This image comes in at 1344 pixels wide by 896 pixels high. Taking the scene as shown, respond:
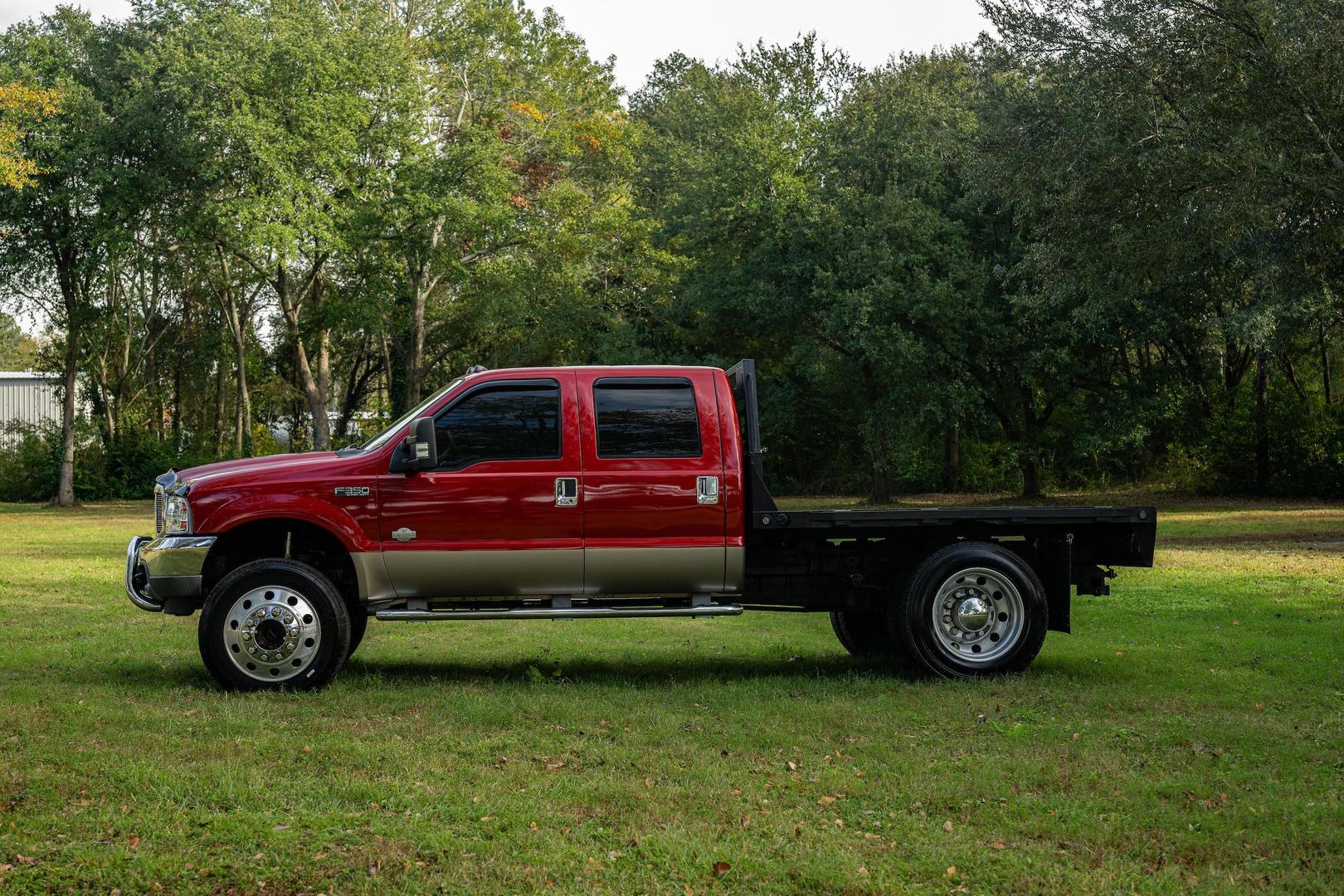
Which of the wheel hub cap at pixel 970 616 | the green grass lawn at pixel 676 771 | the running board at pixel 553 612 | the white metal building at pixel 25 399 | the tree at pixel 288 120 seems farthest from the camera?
the white metal building at pixel 25 399

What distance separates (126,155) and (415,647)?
32.7 meters

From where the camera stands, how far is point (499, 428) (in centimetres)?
939

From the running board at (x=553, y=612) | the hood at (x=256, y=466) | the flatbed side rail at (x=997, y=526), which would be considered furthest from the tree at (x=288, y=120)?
the flatbed side rail at (x=997, y=526)

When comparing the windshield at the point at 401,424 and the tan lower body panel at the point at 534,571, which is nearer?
the tan lower body panel at the point at 534,571

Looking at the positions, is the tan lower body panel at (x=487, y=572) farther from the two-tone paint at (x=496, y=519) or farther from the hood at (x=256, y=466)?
the hood at (x=256, y=466)

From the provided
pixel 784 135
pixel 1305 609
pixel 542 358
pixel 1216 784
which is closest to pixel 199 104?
pixel 542 358

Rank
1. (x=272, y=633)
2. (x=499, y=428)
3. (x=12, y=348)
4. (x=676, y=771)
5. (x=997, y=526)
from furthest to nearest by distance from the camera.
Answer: (x=12, y=348) → (x=997, y=526) → (x=499, y=428) → (x=272, y=633) → (x=676, y=771)

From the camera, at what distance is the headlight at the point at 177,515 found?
912 centimetres

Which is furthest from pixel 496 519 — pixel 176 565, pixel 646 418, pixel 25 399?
pixel 25 399

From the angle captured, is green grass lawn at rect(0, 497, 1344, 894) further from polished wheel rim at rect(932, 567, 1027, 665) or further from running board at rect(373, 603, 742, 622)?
running board at rect(373, 603, 742, 622)

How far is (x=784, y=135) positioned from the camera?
132ft

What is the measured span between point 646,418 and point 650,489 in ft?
1.76

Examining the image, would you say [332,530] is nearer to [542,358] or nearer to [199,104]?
[199,104]

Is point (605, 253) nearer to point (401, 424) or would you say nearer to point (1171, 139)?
point (1171, 139)
